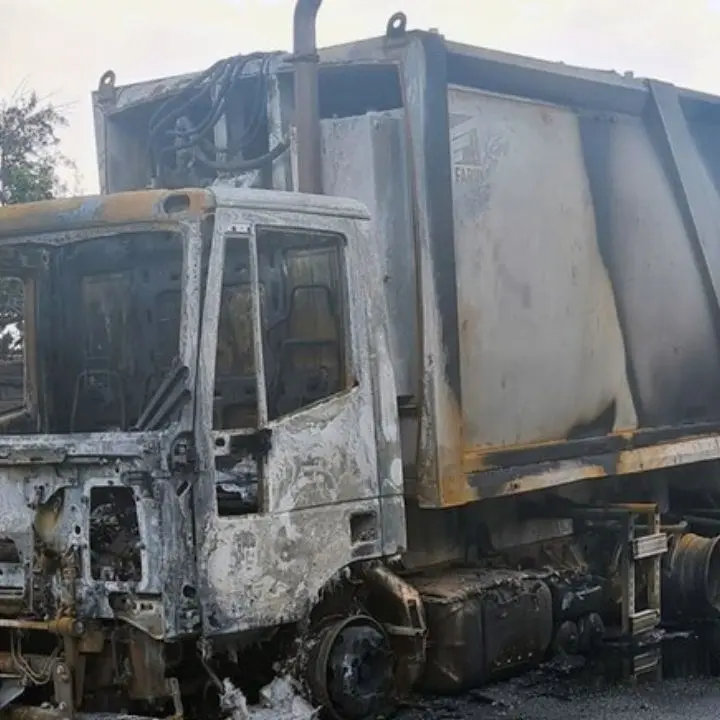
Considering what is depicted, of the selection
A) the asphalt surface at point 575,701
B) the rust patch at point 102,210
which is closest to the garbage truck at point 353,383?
the rust patch at point 102,210

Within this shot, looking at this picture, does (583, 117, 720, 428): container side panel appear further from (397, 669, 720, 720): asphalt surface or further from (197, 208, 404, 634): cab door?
(197, 208, 404, 634): cab door

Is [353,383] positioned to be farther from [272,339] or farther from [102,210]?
[102,210]

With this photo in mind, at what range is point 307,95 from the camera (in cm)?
632

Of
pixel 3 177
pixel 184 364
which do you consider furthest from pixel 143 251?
pixel 3 177

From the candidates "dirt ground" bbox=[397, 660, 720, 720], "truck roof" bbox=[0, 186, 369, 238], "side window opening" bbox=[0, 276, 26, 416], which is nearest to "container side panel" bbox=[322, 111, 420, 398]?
"truck roof" bbox=[0, 186, 369, 238]

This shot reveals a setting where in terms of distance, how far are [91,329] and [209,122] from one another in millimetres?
1293

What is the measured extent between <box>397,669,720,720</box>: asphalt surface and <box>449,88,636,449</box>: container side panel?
1.30 meters

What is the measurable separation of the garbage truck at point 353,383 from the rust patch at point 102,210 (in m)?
0.01

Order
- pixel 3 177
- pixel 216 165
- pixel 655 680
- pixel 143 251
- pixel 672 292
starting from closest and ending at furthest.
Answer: pixel 143 251 → pixel 216 165 → pixel 655 680 → pixel 672 292 → pixel 3 177

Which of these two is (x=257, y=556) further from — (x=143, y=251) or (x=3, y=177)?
(x=3, y=177)

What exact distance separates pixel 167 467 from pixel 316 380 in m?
0.97

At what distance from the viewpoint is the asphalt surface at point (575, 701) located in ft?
22.1

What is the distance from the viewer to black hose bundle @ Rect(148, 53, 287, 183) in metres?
6.66

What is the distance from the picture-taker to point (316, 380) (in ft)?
19.2
